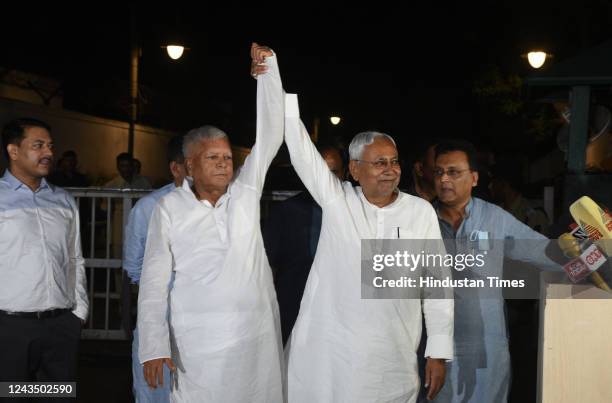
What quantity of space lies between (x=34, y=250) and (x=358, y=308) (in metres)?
1.90

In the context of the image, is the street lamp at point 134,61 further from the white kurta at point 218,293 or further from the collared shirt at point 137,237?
the white kurta at point 218,293

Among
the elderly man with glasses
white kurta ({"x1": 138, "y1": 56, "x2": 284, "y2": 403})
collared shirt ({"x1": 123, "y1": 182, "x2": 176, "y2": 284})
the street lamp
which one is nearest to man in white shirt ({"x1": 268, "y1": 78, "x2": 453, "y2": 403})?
white kurta ({"x1": 138, "y1": 56, "x2": 284, "y2": 403})

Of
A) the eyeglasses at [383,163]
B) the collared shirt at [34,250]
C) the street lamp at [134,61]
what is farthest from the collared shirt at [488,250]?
the street lamp at [134,61]

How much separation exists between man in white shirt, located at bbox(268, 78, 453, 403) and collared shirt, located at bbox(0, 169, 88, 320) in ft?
4.85

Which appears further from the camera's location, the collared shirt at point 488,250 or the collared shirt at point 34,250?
the collared shirt at point 34,250

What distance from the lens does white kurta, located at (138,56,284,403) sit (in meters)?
4.27

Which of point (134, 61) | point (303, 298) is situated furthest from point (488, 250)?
point (134, 61)

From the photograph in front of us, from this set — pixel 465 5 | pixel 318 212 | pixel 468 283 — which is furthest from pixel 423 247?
pixel 465 5

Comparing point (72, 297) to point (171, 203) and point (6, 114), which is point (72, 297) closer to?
point (171, 203)

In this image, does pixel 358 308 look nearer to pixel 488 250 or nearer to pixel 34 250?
pixel 488 250

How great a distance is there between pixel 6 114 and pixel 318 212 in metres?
13.2

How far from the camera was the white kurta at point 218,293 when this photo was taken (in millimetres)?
4273

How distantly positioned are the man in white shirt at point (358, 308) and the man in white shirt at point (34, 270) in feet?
4.78

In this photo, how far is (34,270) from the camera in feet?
16.1
